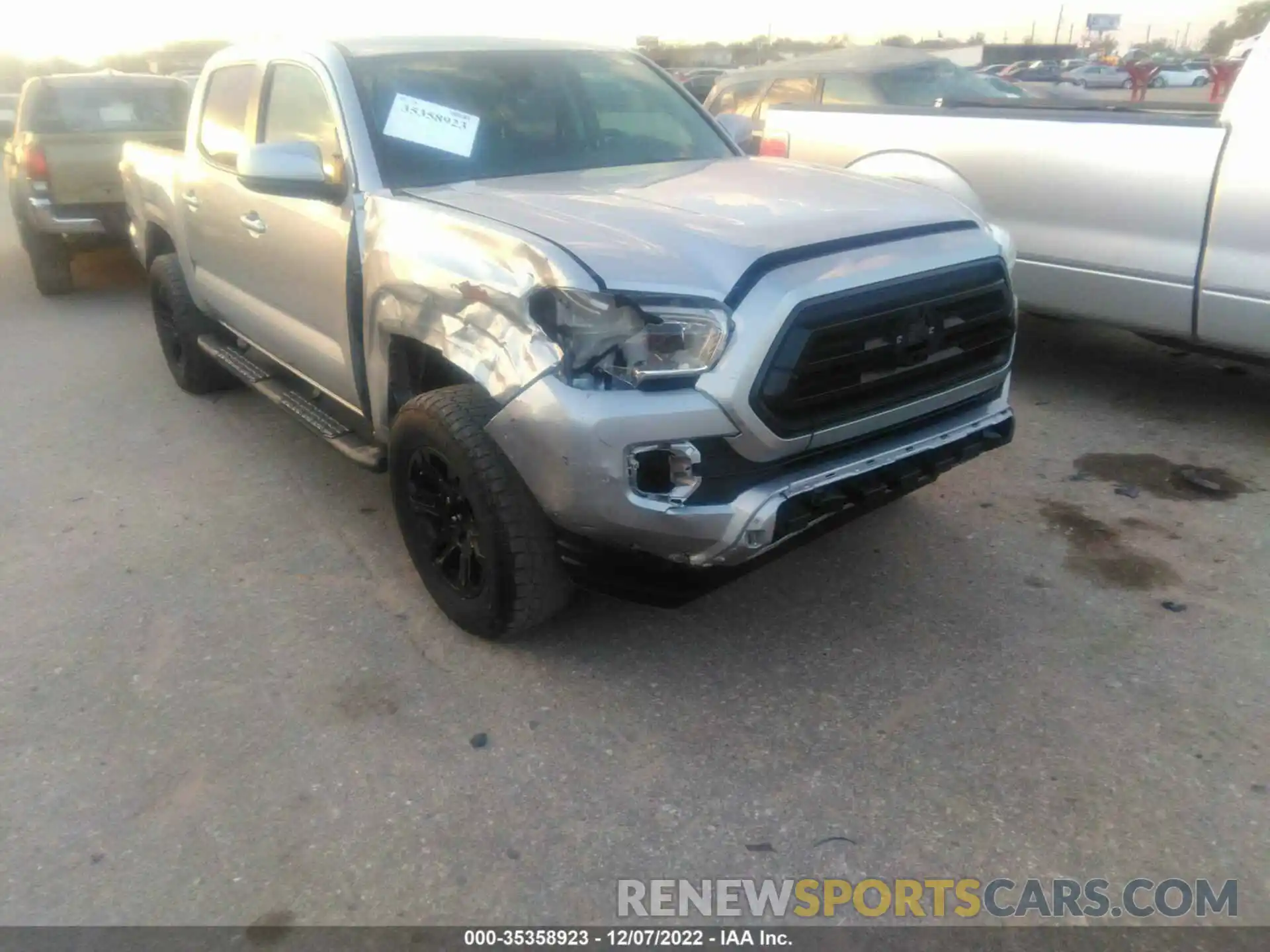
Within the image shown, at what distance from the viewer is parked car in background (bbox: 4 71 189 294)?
8.32 m

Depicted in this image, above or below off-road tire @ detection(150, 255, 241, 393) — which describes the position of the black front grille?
above

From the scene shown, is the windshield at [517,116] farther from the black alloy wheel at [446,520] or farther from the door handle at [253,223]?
the black alloy wheel at [446,520]

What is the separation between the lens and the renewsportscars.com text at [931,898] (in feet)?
7.60

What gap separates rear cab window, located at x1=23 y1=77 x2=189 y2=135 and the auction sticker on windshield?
247 inches

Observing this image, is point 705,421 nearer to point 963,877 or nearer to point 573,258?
point 573,258

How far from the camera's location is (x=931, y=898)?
93.3 inches

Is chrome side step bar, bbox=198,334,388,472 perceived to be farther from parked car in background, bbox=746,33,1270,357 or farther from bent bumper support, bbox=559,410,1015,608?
parked car in background, bbox=746,33,1270,357

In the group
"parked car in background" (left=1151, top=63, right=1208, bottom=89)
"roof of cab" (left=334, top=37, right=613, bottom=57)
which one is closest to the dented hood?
"roof of cab" (left=334, top=37, right=613, bottom=57)

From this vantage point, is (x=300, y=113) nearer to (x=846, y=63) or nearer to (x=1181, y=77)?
(x=846, y=63)

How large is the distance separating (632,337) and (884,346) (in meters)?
0.74

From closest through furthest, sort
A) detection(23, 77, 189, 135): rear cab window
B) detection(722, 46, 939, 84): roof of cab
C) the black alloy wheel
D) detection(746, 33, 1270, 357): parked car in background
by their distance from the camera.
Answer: the black alloy wheel, detection(746, 33, 1270, 357): parked car in background, detection(722, 46, 939, 84): roof of cab, detection(23, 77, 189, 135): rear cab window

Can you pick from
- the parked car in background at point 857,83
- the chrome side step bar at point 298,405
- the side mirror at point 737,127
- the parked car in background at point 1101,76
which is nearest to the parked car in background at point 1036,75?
the parked car in background at point 1101,76

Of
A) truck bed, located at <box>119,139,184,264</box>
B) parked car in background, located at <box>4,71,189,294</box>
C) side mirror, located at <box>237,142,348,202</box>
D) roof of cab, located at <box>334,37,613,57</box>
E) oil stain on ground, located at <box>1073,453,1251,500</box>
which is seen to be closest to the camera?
side mirror, located at <box>237,142,348,202</box>
